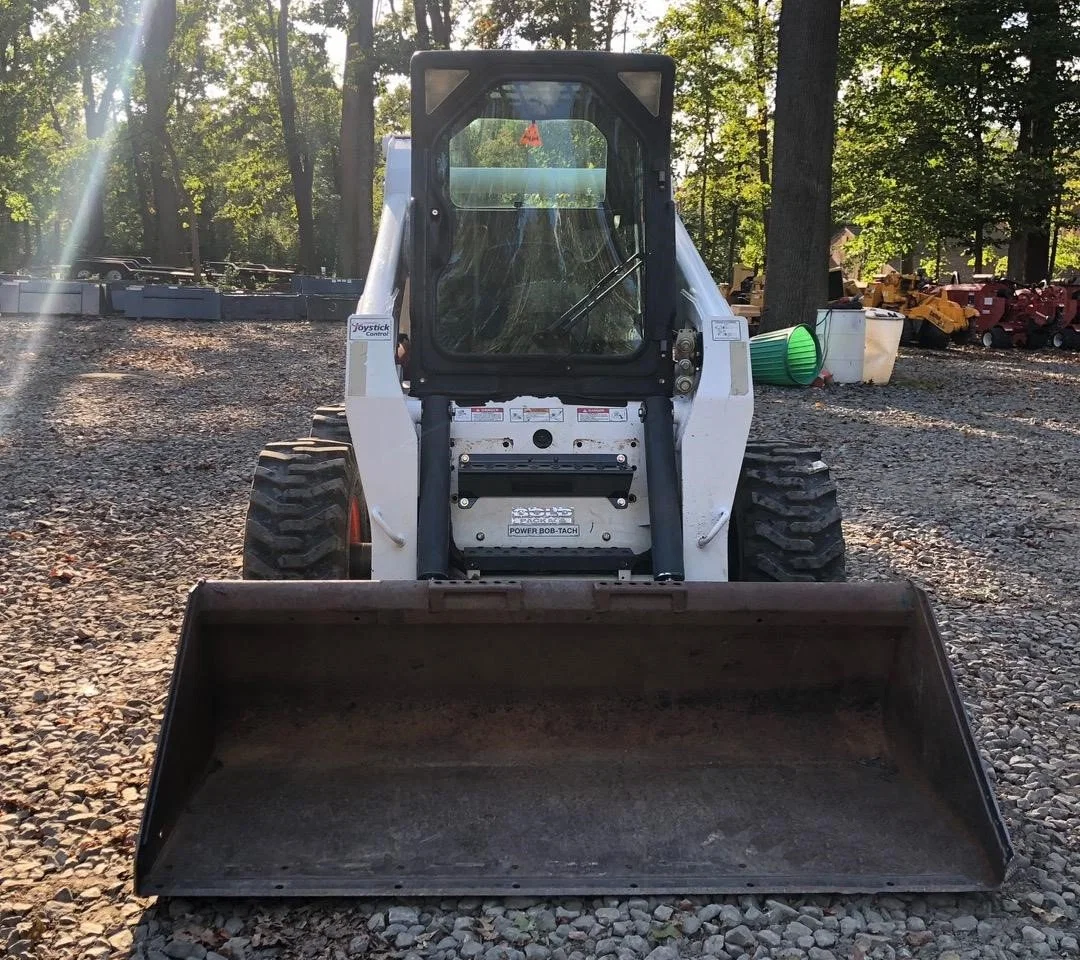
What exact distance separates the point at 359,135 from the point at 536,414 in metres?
25.5

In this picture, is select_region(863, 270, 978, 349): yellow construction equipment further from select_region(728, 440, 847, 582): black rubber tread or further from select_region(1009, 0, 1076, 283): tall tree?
select_region(728, 440, 847, 582): black rubber tread

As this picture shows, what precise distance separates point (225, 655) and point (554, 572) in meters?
1.35

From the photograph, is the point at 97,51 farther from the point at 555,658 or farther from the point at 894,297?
the point at 555,658

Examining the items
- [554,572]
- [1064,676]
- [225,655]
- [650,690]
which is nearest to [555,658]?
[650,690]

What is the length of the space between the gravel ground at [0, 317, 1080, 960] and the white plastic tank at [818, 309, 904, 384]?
1251 millimetres

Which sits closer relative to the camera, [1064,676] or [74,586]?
[1064,676]

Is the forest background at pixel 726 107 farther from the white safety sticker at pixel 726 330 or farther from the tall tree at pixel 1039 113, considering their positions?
the white safety sticker at pixel 726 330

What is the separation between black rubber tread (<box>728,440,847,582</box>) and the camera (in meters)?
4.79

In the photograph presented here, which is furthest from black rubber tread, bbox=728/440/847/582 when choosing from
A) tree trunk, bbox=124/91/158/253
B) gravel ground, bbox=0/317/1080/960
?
tree trunk, bbox=124/91/158/253

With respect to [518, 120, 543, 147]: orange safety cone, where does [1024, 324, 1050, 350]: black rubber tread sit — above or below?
below

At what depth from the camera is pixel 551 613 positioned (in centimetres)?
384

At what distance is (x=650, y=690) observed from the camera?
401cm

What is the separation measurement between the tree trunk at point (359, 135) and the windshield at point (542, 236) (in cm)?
2329

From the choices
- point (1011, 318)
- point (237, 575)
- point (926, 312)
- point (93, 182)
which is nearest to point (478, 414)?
point (237, 575)
